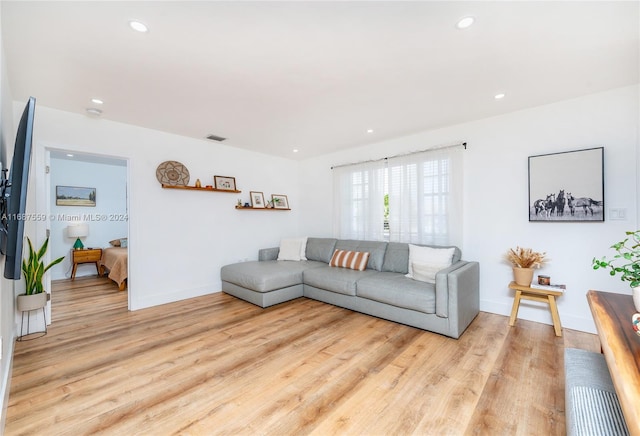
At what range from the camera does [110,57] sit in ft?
6.81

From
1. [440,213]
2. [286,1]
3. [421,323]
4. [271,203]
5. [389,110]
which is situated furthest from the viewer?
[271,203]

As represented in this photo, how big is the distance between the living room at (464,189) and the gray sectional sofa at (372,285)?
0.45 m

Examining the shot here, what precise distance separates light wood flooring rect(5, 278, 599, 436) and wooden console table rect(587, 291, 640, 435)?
0.73 metres

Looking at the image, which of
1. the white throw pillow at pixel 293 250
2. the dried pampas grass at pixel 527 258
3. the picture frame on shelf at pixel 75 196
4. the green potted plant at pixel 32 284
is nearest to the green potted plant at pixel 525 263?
the dried pampas grass at pixel 527 258

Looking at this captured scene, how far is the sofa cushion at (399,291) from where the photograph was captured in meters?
2.80

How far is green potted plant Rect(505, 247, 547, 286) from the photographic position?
2.89m

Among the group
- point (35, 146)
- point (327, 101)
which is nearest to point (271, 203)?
point (327, 101)

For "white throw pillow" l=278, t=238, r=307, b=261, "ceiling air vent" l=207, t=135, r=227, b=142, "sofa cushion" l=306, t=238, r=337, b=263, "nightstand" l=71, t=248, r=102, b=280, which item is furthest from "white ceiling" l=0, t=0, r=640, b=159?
"nightstand" l=71, t=248, r=102, b=280

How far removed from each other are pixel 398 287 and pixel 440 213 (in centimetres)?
131

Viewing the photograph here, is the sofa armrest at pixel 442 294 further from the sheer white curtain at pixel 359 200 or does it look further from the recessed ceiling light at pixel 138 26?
the recessed ceiling light at pixel 138 26

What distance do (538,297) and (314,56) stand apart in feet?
10.4

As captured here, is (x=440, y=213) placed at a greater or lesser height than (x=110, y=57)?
lesser

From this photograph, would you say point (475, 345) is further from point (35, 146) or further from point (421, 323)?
point (35, 146)

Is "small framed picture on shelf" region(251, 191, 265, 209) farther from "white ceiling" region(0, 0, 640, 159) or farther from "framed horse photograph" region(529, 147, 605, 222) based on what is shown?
"framed horse photograph" region(529, 147, 605, 222)
